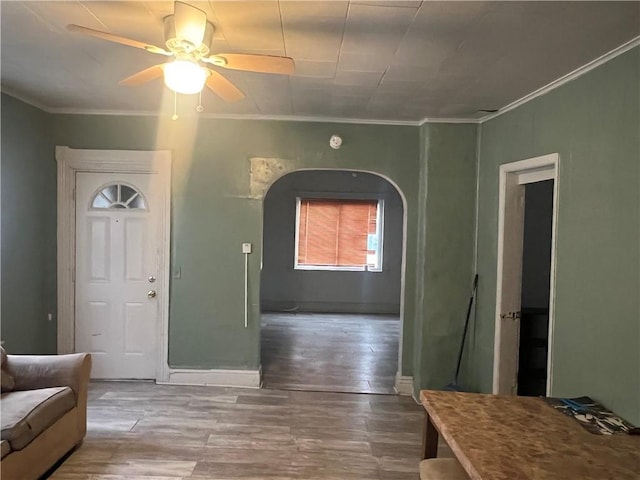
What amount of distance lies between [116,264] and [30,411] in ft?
6.86

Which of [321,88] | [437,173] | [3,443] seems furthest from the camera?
[437,173]

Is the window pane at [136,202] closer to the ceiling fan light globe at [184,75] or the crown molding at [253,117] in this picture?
the crown molding at [253,117]

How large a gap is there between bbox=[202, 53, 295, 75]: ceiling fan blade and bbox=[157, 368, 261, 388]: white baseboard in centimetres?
322

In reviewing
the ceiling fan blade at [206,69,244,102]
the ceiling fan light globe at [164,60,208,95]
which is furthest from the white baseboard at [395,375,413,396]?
the ceiling fan light globe at [164,60,208,95]

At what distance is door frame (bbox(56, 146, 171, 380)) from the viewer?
15.0 ft

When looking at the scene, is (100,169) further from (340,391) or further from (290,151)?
(340,391)

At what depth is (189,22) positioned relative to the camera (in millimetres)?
2059

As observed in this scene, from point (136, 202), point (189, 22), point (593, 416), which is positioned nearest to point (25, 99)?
point (136, 202)

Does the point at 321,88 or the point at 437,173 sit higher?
the point at 321,88

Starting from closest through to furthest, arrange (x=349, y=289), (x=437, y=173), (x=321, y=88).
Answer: (x=321, y=88)
(x=437, y=173)
(x=349, y=289)

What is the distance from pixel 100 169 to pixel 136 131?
49 cm

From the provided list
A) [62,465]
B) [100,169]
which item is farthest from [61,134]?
[62,465]

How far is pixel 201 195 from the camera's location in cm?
464

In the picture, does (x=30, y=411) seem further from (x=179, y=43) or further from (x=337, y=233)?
(x=337, y=233)
